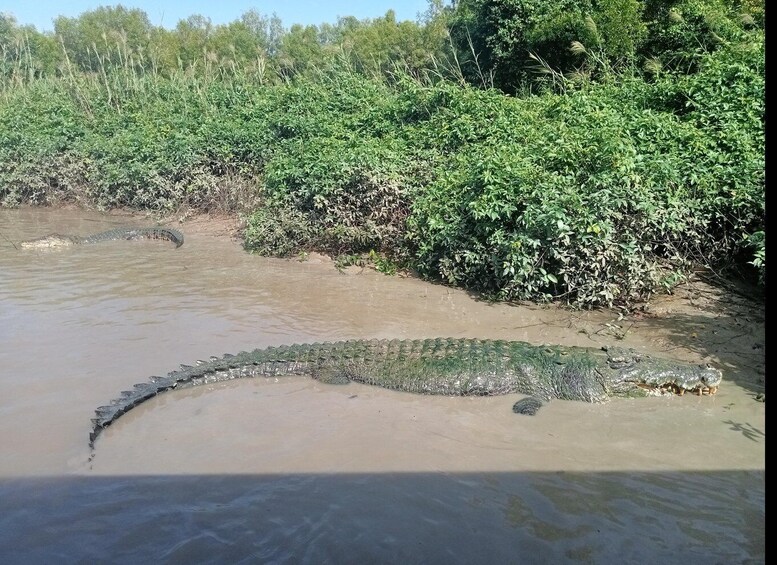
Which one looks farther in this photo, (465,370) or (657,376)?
(465,370)

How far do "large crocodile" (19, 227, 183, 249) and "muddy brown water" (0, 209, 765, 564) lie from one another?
14.8ft

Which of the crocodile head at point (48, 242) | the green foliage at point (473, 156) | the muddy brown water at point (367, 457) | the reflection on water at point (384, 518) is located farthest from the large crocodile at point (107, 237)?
the reflection on water at point (384, 518)

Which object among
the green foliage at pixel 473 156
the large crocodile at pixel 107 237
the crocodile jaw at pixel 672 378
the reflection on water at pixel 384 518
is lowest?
the reflection on water at pixel 384 518

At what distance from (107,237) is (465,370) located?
8.84 meters

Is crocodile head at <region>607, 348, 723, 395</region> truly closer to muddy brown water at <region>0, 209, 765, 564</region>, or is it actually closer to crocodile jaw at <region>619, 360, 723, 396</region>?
crocodile jaw at <region>619, 360, 723, 396</region>

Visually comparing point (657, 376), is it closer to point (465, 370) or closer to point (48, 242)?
point (465, 370)

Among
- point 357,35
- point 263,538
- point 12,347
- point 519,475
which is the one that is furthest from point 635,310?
point 357,35

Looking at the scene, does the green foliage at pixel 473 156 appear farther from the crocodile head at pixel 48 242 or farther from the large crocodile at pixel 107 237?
the crocodile head at pixel 48 242

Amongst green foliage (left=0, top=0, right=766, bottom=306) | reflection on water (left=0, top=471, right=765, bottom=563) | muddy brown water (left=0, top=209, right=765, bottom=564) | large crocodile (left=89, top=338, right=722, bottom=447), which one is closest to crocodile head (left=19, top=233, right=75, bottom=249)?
green foliage (left=0, top=0, right=766, bottom=306)

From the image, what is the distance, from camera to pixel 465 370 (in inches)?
199

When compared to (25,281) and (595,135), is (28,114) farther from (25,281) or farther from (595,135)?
(595,135)

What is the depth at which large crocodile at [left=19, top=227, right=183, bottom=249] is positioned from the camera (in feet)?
36.3

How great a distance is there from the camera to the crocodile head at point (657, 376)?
459 centimetres

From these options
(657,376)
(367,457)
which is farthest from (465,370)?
(657,376)
